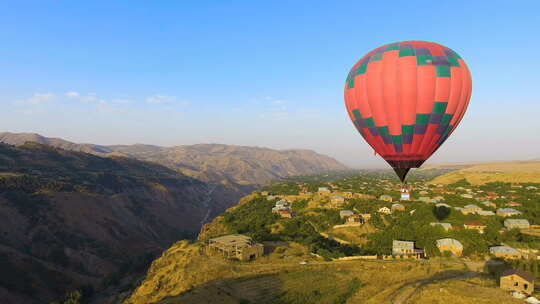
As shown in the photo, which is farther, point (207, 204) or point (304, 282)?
point (207, 204)

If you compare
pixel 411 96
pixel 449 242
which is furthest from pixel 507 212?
pixel 411 96

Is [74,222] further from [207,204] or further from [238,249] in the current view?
[207,204]

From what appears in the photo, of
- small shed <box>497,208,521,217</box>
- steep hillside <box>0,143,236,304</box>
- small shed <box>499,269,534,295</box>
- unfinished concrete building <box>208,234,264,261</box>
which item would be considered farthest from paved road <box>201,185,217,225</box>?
small shed <box>499,269,534,295</box>

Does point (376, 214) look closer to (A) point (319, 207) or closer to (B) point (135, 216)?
(A) point (319, 207)

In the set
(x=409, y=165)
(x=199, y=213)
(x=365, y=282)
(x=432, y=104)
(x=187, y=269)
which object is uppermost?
(x=432, y=104)

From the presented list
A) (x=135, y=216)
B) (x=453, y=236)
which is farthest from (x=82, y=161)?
(x=453, y=236)
